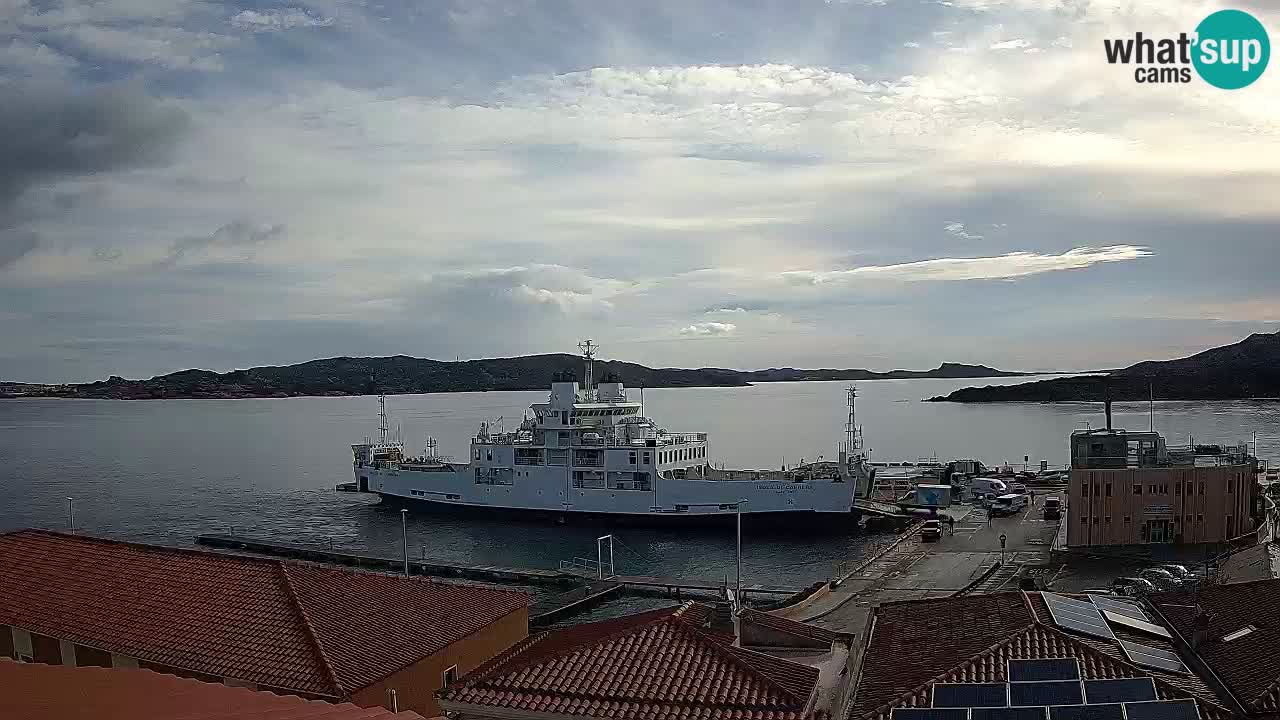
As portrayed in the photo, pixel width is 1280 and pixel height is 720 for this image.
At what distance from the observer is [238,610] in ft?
32.9

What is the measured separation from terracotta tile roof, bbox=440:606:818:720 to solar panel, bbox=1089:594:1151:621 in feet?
13.9

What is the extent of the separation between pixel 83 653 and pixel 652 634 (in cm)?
560

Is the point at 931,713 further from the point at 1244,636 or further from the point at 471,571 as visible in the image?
the point at 471,571

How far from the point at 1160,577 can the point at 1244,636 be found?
52.6 ft

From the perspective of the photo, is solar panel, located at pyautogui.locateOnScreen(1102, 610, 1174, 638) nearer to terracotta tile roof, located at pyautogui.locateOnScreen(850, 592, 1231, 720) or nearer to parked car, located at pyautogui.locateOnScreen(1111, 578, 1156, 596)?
terracotta tile roof, located at pyautogui.locateOnScreen(850, 592, 1231, 720)

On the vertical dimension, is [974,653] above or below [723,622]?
above

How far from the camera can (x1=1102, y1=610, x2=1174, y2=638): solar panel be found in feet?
32.5

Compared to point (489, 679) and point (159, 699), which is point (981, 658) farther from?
point (159, 699)

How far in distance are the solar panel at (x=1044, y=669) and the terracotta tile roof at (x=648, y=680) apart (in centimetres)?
160

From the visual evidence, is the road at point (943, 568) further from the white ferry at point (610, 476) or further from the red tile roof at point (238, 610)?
the red tile roof at point (238, 610)

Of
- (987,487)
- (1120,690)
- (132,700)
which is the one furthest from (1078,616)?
(987,487)

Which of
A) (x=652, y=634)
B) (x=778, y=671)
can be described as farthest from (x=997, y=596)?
(x=652, y=634)

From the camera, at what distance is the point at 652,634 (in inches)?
338

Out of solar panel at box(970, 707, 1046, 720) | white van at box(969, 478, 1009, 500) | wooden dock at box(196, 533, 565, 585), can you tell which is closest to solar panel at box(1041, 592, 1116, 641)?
solar panel at box(970, 707, 1046, 720)
